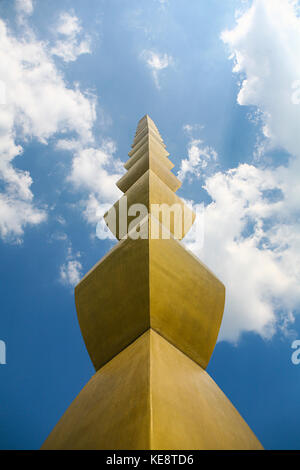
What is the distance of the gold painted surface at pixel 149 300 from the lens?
7.77 ft

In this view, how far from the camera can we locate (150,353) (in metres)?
1.87

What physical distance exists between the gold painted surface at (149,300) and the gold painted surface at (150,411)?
239 millimetres

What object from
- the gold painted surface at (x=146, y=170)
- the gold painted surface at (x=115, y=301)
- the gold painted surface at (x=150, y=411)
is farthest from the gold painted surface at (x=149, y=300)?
the gold painted surface at (x=146, y=170)

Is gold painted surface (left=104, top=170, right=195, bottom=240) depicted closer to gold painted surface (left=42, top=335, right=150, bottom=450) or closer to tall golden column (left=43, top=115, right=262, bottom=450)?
tall golden column (left=43, top=115, right=262, bottom=450)

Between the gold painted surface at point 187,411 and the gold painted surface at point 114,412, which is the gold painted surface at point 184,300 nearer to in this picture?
the gold painted surface at point 187,411

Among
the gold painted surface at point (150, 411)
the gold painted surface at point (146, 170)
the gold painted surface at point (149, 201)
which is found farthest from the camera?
the gold painted surface at point (146, 170)

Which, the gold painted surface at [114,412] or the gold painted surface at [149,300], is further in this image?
the gold painted surface at [149,300]

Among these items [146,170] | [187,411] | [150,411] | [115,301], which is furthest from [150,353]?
[146,170]

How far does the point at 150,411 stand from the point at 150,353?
0.53 metres

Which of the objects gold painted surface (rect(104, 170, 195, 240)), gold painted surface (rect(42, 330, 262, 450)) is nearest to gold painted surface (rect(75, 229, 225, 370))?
gold painted surface (rect(42, 330, 262, 450))

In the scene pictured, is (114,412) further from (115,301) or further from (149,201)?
(149,201)

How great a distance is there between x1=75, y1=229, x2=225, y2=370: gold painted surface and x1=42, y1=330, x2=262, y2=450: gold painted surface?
0.24 metres
